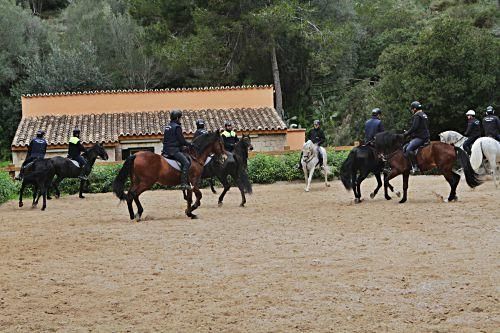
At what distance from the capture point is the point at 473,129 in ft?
72.1

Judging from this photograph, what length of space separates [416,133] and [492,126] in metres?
5.54

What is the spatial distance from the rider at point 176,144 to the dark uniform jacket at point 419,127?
5.08 meters

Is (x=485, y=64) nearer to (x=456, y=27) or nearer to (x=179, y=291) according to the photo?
(x=456, y=27)

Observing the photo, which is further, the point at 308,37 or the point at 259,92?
the point at 308,37

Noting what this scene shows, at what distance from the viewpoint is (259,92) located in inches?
1426

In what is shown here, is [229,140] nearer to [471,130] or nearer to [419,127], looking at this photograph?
[419,127]

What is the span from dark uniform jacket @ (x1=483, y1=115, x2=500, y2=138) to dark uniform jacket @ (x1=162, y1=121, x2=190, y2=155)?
10073mm

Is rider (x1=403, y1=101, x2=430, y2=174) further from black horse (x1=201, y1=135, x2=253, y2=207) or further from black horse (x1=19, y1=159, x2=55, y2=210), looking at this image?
black horse (x1=19, y1=159, x2=55, y2=210)

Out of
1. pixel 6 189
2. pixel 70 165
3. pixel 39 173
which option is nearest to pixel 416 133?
pixel 39 173

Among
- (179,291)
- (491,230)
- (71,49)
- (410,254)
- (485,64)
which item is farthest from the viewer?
(71,49)

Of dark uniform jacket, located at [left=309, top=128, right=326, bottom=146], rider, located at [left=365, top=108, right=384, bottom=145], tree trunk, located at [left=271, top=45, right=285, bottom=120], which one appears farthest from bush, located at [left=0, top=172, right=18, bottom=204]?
tree trunk, located at [left=271, top=45, right=285, bottom=120]

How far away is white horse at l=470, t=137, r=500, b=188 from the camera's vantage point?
20062 mm

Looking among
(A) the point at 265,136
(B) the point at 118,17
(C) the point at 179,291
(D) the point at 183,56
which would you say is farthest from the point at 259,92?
(C) the point at 179,291

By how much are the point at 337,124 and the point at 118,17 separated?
16872mm
